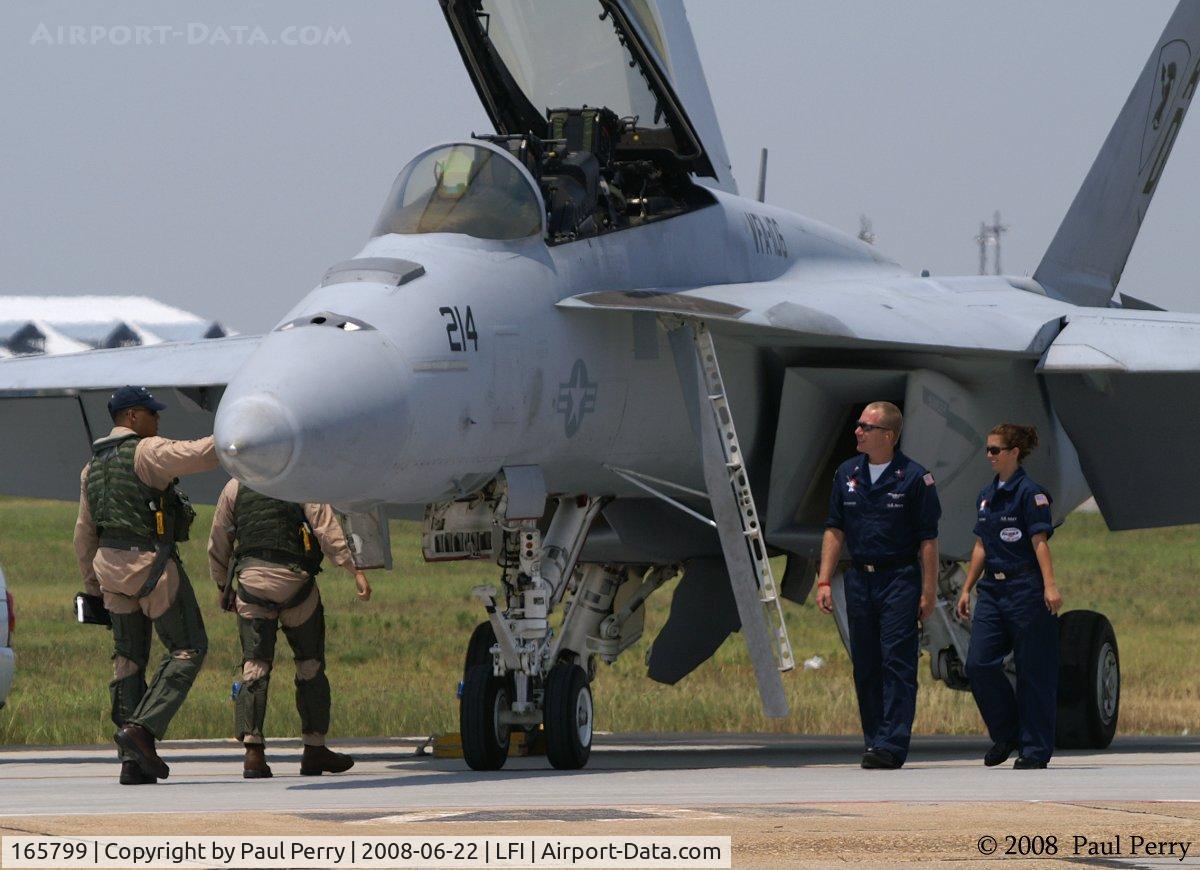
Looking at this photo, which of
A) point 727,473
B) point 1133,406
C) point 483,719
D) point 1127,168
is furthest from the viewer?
point 1127,168

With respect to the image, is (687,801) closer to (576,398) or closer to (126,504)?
(576,398)

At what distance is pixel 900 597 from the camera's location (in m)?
10.5

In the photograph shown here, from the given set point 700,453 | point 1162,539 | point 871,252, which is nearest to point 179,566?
point 700,453

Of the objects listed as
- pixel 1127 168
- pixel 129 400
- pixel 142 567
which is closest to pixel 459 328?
pixel 129 400

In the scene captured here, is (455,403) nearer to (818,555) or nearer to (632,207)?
(632,207)

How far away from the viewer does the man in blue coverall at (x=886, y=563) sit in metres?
10.5

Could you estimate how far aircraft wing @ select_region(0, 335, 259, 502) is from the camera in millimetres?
14047

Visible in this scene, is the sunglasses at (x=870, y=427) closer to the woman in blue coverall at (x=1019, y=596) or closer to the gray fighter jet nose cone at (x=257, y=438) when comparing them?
the woman in blue coverall at (x=1019, y=596)

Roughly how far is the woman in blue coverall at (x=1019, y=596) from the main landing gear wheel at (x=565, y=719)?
2017 mm

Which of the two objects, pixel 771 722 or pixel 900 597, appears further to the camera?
pixel 771 722

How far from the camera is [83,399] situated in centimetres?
1499

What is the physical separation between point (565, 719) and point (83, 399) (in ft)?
17.9

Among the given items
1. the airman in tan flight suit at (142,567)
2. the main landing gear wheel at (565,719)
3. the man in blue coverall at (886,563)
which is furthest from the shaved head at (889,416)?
the airman in tan flight suit at (142,567)

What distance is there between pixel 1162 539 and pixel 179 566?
41453 millimetres
